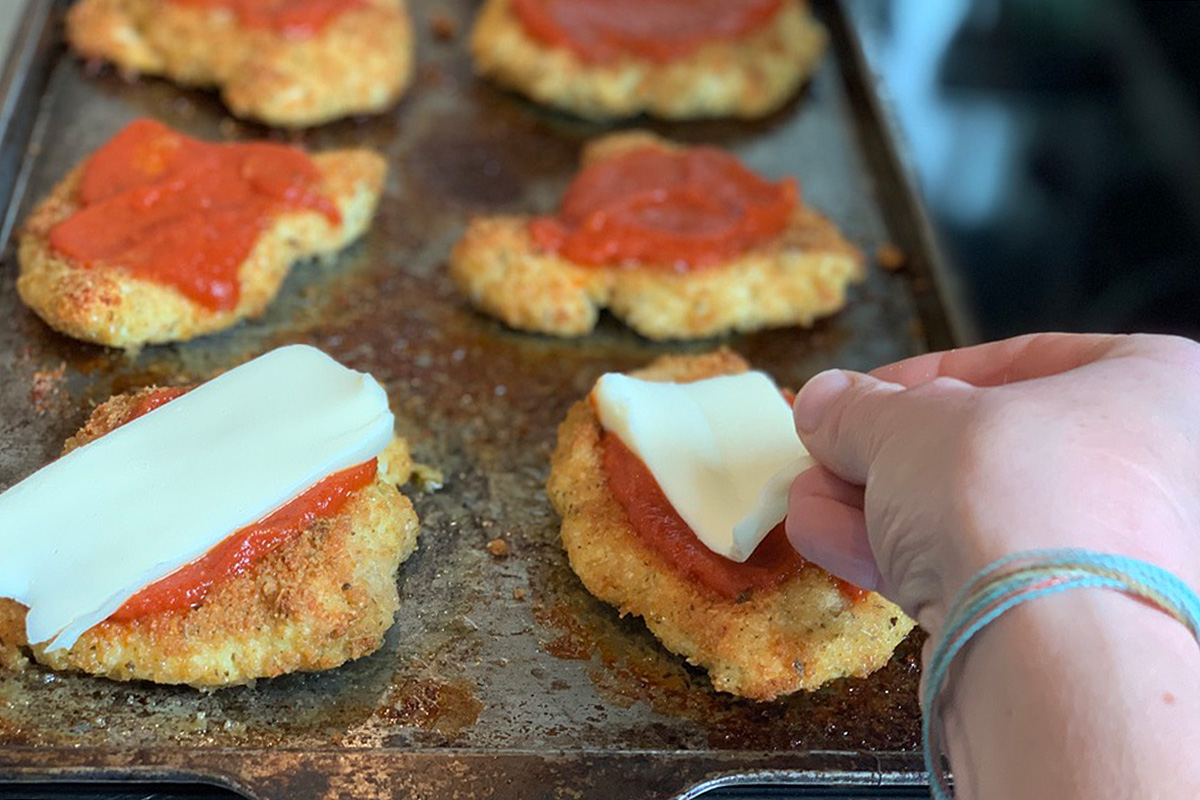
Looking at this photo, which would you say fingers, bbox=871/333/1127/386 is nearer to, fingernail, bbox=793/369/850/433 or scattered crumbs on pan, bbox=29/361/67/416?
fingernail, bbox=793/369/850/433

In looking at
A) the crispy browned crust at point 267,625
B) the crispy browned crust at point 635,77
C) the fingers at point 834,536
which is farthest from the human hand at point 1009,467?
the crispy browned crust at point 635,77

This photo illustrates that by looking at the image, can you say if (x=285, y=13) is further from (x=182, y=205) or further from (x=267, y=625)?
(x=267, y=625)

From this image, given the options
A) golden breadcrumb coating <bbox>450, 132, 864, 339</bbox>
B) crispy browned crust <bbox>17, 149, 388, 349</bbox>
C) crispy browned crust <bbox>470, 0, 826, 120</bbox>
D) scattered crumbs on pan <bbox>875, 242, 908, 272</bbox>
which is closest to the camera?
crispy browned crust <bbox>17, 149, 388, 349</bbox>

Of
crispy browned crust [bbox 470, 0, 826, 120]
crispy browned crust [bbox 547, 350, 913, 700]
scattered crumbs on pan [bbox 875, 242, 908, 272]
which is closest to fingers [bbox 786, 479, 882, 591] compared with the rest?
crispy browned crust [bbox 547, 350, 913, 700]

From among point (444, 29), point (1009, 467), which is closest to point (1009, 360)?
point (1009, 467)

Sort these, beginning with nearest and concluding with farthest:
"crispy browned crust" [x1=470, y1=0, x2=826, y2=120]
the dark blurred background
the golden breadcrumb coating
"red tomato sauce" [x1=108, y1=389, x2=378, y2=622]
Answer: "red tomato sauce" [x1=108, y1=389, x2=378, y2=622] → the golden breadcrumb coating → "crispy browned crust" [x1=470, y1=0, x2=826, y2=120] → the dark blurred background
